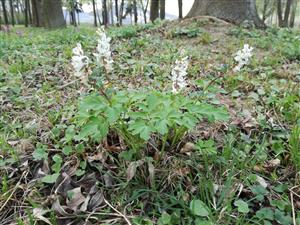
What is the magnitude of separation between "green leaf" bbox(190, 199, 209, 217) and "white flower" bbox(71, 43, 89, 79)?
851mm

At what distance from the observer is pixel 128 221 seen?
1566 mm

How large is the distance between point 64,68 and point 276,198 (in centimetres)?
259

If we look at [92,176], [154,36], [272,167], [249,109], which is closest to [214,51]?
[154,36]

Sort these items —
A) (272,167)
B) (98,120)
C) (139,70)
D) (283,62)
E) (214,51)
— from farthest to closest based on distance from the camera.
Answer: (214,51)
(283,62)
(139,70)
(272,167)
(98,120)

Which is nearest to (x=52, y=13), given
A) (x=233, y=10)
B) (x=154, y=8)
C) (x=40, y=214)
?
(x=154, y=8)

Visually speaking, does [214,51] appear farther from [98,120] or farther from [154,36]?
[98,120]

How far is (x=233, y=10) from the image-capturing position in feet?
19.2

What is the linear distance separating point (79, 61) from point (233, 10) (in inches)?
193

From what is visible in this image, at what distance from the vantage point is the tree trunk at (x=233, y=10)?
5852 mm

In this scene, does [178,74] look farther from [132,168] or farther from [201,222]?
[201,222]

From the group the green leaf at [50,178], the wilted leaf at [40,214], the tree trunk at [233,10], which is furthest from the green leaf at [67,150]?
the tree trunk at [233,10]

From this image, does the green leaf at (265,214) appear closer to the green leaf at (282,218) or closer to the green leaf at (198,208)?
the green leaf at (282,218)

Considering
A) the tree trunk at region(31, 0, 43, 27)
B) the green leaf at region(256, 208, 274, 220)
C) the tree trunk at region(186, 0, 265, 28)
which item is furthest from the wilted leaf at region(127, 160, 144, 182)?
the tree trunk at region(31, 0, 43, 27)

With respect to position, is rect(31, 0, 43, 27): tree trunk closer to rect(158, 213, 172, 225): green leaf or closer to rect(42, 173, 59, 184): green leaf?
rect(42, 173, 59, 184): green leaf
